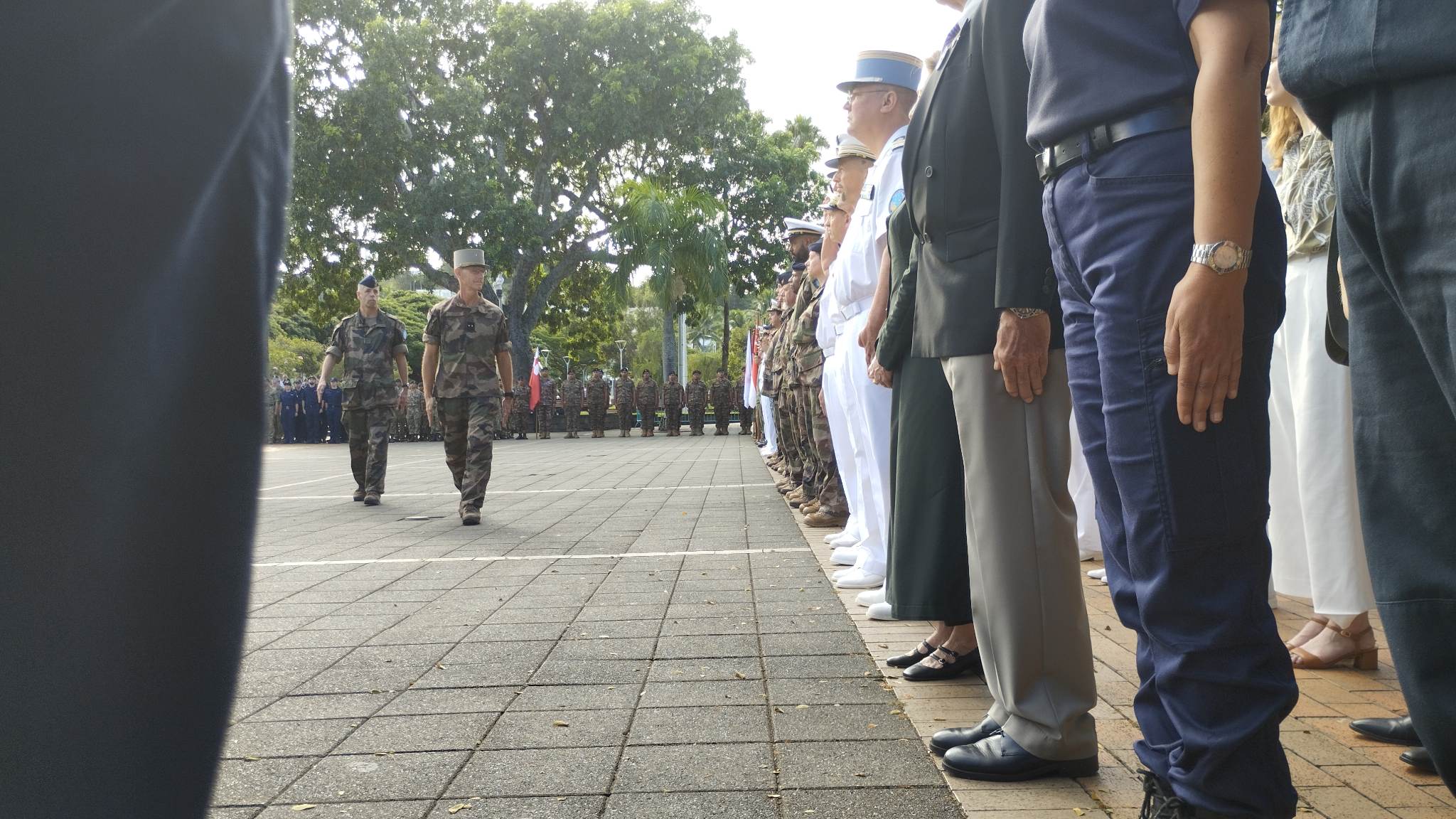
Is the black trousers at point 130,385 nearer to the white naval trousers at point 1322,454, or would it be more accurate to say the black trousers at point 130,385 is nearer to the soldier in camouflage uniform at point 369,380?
the white naval trousers at point 1322,454

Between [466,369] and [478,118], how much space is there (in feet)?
77.5

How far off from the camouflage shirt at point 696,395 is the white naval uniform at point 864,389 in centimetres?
3001

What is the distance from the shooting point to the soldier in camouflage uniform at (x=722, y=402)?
33.9m

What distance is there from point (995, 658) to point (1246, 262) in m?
1.16

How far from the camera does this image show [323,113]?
103 feet

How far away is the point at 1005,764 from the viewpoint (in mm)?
2633

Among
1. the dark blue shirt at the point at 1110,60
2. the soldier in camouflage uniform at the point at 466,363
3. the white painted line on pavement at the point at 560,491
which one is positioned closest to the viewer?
the dark blue shirt at the point at 1110,60

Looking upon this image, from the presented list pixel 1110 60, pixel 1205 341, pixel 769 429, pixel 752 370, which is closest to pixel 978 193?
pixel 1110 60

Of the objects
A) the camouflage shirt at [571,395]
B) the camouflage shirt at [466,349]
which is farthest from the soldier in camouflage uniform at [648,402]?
the camouflage shirt at [466,349]

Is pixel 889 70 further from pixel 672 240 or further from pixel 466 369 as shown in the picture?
pixel 672 240

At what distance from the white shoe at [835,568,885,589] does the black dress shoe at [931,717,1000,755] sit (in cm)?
249

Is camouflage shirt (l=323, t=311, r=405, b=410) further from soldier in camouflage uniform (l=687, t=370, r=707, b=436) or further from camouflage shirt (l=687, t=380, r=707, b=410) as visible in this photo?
camouflage shirt (l=687, t=380, r=707, b=410)

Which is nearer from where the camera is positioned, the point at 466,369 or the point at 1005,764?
the point at 1005,764

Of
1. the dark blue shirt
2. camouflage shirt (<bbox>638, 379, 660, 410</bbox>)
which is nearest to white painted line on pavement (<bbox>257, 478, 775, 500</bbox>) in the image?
the dark blue shirt
